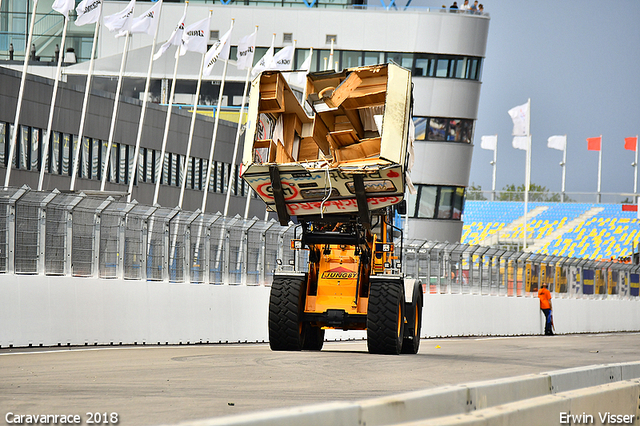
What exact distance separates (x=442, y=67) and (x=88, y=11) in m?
31.4

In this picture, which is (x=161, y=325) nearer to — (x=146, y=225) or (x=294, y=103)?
(x=146, y=225)

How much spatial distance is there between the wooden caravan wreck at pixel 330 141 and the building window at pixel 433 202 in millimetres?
44201

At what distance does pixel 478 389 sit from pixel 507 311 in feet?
96.1

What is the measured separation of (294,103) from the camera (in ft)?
53.3

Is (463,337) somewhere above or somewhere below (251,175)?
below

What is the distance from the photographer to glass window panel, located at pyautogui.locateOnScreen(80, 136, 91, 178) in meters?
41.9

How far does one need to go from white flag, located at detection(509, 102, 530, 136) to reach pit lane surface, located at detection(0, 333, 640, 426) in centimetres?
3876

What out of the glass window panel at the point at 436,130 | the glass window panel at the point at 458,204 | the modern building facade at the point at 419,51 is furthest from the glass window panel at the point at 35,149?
the glass window panel at the point at 458,204

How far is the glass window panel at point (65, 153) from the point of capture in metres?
40.3

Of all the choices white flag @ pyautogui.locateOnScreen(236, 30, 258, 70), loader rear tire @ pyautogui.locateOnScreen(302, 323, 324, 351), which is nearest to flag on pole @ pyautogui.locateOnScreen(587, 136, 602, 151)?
white flag @ pyautogui.locateOnScreen(236, 30, 258, 70)

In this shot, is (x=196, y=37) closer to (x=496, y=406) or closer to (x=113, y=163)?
(x=113, y=163)

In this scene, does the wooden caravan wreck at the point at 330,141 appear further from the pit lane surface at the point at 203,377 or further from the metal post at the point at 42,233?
the metal post at the point at 42,233

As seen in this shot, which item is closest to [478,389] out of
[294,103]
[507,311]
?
[294,103]

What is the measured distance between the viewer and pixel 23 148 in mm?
37781
